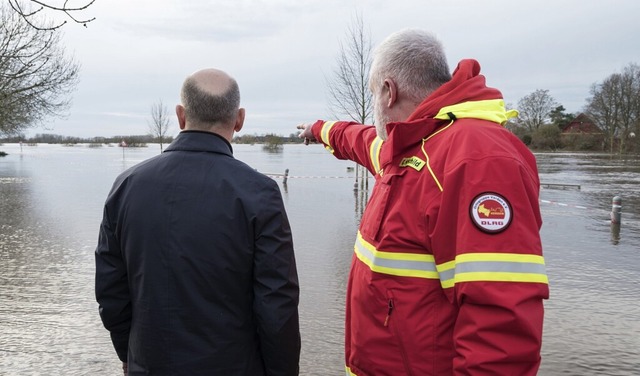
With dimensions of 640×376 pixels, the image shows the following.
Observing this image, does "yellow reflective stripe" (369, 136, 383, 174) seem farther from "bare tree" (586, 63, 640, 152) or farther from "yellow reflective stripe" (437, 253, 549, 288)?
"bare tree" (586, 63, 640, 152)

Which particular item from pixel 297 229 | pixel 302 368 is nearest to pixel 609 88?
pixel 297 229

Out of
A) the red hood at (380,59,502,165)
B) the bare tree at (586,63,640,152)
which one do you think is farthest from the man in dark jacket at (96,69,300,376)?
the bare tree at (586,63,640,152)

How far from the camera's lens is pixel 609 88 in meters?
63.5

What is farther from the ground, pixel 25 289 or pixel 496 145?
pixel 496 145

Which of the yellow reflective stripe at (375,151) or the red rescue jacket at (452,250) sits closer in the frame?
the red rescue jacket at (452,250)

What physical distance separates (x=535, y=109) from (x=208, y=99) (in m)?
89.8

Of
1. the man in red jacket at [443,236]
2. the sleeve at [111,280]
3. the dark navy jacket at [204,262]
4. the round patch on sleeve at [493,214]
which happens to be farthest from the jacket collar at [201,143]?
the round patch on sleeve at [493,214]

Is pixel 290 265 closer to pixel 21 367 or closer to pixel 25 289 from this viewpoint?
pixel 21 367

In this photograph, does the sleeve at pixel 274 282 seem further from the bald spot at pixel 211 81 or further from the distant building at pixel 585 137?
the distant building at pixel 585 137

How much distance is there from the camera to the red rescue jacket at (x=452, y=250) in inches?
58.7

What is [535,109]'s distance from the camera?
272 ft

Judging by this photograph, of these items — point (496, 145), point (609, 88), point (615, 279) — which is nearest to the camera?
point (496, 145)

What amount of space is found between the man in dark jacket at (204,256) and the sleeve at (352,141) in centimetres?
98

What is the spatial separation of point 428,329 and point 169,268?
1.07m
